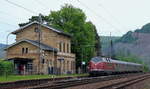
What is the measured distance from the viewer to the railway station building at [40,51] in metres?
62.1

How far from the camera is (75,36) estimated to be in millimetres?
82062

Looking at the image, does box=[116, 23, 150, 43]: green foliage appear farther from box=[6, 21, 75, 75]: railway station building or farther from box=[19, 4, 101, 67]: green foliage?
box=[6, 21, 75, 75]: railway station building

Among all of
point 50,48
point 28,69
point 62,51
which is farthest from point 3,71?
point 62,51

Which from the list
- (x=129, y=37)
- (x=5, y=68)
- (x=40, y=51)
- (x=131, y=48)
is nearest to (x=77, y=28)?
(x=40, y=51)

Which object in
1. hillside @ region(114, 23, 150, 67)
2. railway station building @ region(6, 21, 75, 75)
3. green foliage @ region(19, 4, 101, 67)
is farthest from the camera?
hillside @ region(114, 23, 150, 67)

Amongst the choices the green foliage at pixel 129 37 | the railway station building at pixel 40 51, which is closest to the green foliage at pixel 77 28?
the railway station building at pixel 40 51

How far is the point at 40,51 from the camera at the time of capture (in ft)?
206

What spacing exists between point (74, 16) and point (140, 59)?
6431cm

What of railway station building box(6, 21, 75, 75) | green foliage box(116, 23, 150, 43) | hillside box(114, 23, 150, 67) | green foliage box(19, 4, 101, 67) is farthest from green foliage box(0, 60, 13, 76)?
hillside box(114, 23, 150, 67)

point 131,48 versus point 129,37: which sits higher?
point 129,37

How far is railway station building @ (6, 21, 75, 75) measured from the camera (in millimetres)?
62062

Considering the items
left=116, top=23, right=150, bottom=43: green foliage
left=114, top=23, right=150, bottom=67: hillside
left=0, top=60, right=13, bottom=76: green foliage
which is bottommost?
left=0, top=60, right=13, bottom=76: green foliage

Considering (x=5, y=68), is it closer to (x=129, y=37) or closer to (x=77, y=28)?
(x=77, y=28)

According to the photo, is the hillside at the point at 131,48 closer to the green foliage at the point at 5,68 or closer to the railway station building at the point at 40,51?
the railway station building at the point at 40,51
